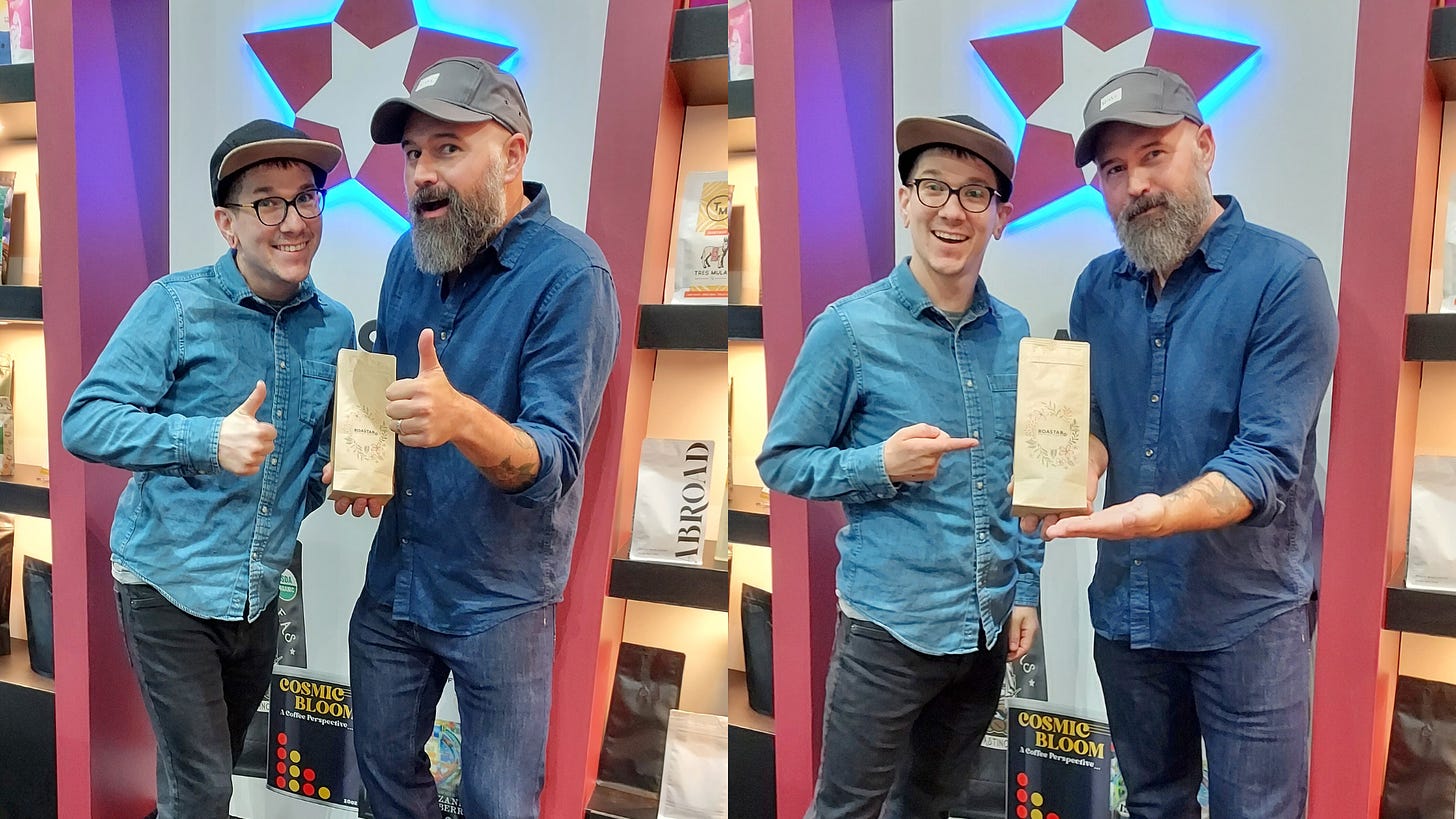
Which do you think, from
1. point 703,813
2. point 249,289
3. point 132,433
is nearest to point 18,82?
point 249,289

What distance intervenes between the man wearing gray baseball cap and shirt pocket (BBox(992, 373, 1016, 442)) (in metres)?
0.20

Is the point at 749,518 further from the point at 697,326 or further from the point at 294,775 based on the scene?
the point at 294,775

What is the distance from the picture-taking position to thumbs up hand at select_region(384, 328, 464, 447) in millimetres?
1653

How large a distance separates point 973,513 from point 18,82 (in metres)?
2.74

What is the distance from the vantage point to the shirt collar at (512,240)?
1.97m

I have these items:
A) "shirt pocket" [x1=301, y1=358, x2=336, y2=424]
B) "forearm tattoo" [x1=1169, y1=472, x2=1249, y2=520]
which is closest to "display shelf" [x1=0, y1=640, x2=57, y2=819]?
"shirt pocket" [x1=301, y1=358, x2=336, y2=424]

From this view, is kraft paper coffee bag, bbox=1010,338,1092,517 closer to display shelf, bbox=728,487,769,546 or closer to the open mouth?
display shelf, bbox=728,487,769,546

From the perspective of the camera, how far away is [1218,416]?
5.93 ft

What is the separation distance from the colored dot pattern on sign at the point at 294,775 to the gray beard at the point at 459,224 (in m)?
1.63

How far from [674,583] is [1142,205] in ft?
4.15

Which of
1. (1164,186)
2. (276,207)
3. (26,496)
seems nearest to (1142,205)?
(1164,186)

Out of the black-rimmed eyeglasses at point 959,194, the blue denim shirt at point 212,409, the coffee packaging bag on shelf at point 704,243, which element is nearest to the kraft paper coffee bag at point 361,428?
the blue denim shirt at point 212,409

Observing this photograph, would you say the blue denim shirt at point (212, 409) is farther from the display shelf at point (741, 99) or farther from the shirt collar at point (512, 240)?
the display shelf at point (741, 99)

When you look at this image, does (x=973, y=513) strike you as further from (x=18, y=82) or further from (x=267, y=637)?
(x=18, y=82)
